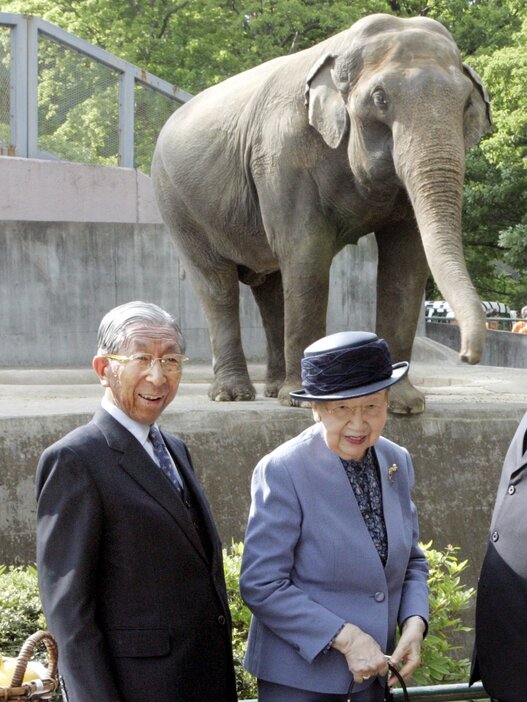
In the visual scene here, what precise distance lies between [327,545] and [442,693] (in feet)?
1.87

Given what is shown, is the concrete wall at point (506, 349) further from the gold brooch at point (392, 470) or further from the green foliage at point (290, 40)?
the gold brooch at point (392, 470)

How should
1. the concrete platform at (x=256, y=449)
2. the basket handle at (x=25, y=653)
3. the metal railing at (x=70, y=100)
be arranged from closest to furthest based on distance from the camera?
the basket handle at (x=25, y=653)
the concrete platform at (x=256, y=449)
the metal railing at (x=70, y=100)

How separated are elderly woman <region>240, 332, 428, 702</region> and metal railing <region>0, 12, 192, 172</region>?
12062 mm

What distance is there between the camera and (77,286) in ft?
44.4

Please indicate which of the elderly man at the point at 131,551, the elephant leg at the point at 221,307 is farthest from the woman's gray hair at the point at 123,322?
the elephant leg at the point at 221,307

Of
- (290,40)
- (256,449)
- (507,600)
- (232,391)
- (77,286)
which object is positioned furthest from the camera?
(290,40)

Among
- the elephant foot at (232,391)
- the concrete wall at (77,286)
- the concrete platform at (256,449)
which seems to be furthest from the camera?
the concrete wall at (77,286)

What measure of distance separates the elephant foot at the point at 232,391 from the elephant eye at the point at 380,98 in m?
2.23

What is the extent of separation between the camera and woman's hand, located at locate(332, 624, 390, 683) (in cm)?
328

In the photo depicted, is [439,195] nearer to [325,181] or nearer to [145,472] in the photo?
[325,181]

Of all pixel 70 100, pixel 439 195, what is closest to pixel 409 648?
pixel 439 195

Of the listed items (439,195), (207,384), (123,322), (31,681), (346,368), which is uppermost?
(439,195)

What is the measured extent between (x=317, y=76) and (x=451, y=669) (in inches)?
141

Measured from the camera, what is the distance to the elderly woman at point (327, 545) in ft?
11.1
